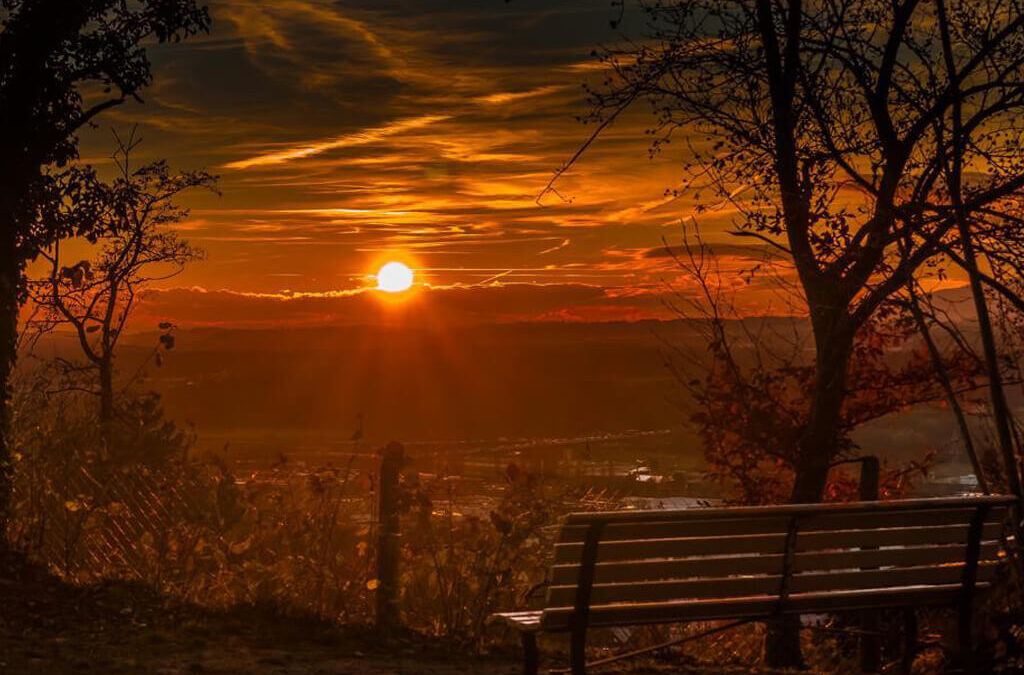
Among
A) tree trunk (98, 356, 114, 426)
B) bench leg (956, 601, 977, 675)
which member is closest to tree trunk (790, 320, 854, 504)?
bench leg (956, 601, 977, 675)

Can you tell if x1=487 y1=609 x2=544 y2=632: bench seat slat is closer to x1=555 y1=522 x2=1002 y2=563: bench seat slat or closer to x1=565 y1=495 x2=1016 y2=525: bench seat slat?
x1=555 y1=522 x2=1002 y2=563: bench seat slat

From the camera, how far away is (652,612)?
6.59m

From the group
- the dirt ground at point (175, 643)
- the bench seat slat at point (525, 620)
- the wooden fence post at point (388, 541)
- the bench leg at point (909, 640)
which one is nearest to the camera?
the bench seat slat at point (525, 620)

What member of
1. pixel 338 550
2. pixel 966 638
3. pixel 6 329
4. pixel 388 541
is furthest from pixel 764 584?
pixel 6 329

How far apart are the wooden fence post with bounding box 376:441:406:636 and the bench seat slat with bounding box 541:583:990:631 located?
288 centimetres

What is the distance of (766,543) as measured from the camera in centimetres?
680

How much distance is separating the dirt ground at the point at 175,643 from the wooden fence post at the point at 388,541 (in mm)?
218

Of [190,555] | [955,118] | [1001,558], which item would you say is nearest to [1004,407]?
[955,118]

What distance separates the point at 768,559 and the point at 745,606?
0.92ft

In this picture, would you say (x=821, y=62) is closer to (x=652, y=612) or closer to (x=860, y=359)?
(x=860, y=359)

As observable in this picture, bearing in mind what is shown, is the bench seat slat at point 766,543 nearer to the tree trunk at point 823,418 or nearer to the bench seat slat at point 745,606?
the bench seat slat at point 745,606

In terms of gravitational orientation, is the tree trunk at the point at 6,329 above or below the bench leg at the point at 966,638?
above

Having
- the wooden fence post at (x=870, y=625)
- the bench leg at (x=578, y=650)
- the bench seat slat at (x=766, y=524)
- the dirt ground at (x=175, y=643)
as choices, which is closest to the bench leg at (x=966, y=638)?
the bench seat slat at (x=766, y=524)

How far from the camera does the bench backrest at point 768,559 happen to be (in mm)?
6402
